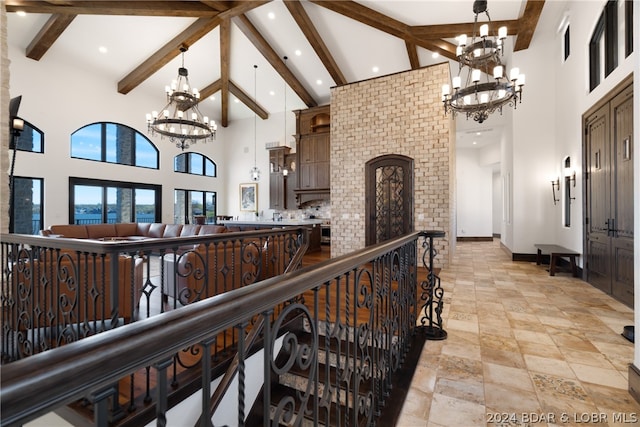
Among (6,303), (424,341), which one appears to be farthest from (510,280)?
(6,303)

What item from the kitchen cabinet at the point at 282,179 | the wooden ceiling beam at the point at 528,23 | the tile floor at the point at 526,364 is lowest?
the tile floor at the point at 526,364

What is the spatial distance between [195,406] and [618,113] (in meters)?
6.06

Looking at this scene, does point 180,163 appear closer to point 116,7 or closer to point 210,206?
point 210,206

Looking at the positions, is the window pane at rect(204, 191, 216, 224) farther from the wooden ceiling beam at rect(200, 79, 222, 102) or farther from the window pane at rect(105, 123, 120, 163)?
the wooden ceiling beam at rect(200, 79, 222, 102)

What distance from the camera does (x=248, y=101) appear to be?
11094mm

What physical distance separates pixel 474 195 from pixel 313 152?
696cm

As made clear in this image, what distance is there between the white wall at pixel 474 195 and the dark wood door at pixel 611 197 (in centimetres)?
713

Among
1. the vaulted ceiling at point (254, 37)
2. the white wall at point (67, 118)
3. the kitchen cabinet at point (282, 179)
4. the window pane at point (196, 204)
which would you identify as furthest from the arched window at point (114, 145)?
the kitchen cabinet at point (282, 179)

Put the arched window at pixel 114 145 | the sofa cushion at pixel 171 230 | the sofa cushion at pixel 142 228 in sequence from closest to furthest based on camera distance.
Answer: the arched window at pixel 114 145 < the sofa cushion at pixel 171 230 < the sofa cushion at pixel 142 228

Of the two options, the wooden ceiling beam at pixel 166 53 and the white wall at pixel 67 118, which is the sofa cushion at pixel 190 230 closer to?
the white wall at pixel 67 118

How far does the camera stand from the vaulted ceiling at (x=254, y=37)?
19.5 ft

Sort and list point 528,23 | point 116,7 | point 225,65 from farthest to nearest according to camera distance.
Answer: point 225,65
point 116,7
point 528,23

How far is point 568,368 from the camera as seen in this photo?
2346 millimetres

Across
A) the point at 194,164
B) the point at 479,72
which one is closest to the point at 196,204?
the point at 194,164
